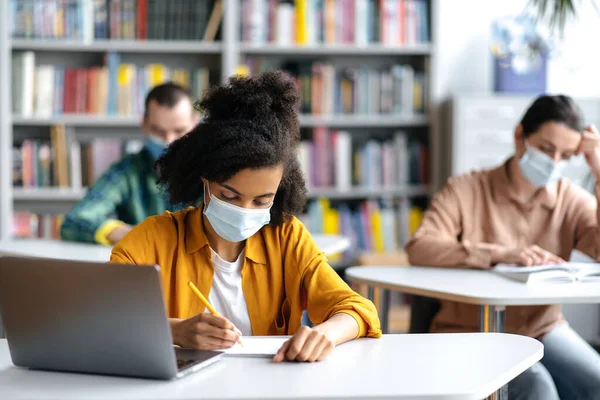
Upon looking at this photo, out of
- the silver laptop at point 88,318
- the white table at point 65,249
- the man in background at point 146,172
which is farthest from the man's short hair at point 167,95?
the silver laptop at point 88,318

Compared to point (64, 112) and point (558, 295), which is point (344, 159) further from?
point (558, 295)

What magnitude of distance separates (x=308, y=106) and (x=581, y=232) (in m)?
2.06

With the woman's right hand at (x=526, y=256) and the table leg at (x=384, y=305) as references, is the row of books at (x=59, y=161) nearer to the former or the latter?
the table leg at (x=384, y=305)

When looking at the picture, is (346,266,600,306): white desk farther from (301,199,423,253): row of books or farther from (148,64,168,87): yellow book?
(148,64,168,87): yellow book

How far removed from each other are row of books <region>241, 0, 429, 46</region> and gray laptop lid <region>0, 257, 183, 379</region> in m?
3.20

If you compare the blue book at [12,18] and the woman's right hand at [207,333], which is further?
the blue book at [12,18]

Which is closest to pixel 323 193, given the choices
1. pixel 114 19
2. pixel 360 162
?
pixel 360 162

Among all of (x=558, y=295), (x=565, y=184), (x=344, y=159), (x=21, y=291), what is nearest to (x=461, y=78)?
(x=344, y=159)

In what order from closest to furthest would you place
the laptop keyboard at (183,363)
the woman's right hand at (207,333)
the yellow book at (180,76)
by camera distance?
the laptop keyboard at (183,363)
the woman's right hand at (207,333)
the yellow book at (180,76)

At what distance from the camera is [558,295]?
208 centimetres

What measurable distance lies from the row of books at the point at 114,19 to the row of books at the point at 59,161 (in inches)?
20.4

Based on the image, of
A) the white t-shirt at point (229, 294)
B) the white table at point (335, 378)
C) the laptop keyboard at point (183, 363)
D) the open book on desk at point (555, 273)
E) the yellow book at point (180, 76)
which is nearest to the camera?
the white table at point (335, 378)

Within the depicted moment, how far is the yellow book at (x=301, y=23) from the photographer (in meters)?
4.32

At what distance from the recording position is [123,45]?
428cm
